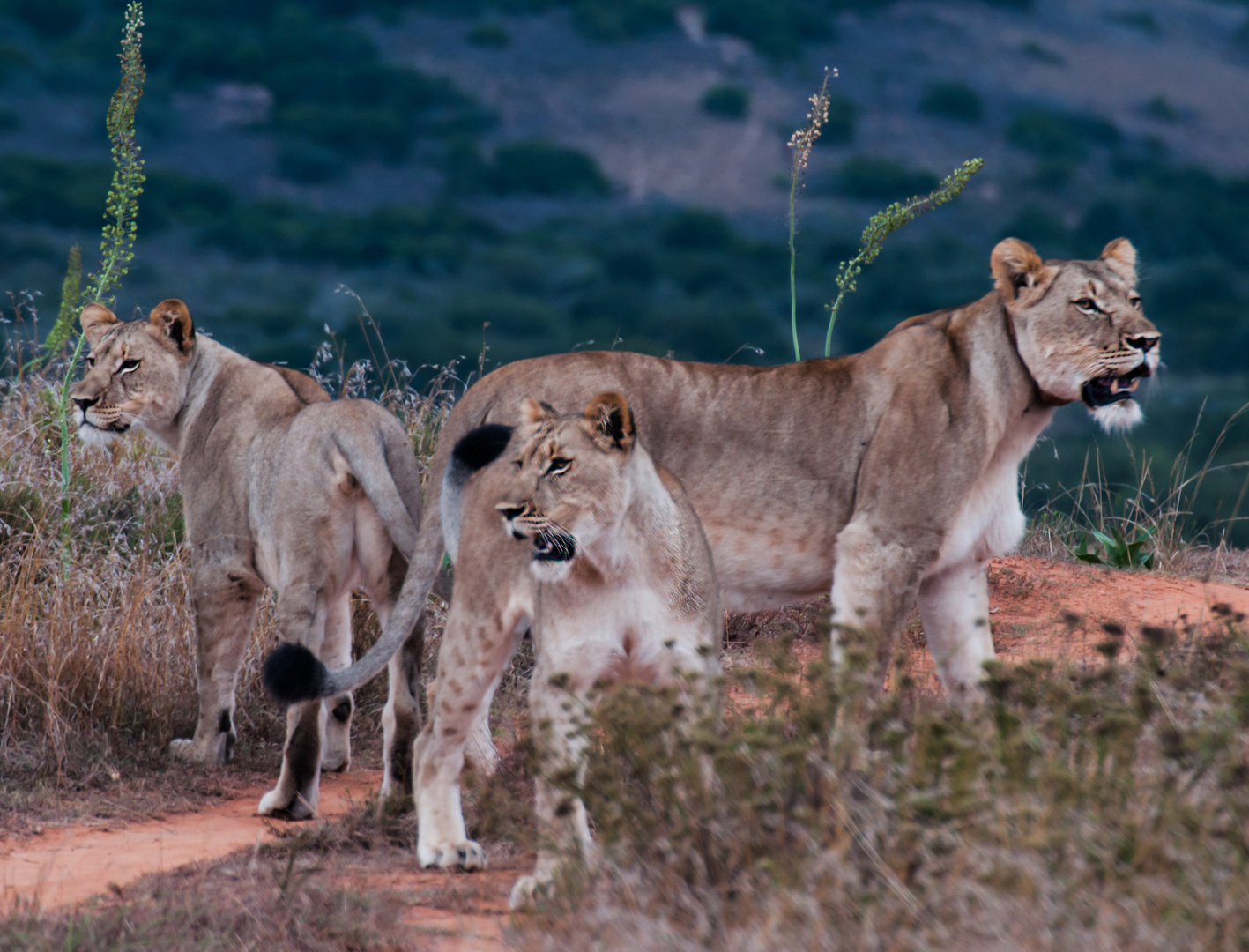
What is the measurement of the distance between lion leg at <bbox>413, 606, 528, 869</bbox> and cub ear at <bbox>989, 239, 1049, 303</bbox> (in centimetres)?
248

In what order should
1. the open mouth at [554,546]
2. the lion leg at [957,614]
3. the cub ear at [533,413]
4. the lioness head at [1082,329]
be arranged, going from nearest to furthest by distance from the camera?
the open mouth at [554,546]
the cub ear at [533,413]
the lioness head at [1082,329]
the lion leg at [957,614]

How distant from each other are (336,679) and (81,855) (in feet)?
3.85

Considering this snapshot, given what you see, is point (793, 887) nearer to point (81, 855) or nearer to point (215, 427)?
point (81, 855)

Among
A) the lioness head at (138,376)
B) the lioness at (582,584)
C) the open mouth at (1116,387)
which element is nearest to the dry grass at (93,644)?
the lioness head at (138,376)

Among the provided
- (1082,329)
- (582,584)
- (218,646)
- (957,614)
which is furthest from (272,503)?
(1082,329)

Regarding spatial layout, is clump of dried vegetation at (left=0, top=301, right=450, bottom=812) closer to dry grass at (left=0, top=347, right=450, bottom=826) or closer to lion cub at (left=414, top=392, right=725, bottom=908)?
dry grass at (left=0, top=347, right=450, bottom=826)

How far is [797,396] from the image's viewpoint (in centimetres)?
564

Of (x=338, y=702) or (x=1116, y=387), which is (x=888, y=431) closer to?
(x=1116, y=387)

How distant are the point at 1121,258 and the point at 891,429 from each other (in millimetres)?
1198

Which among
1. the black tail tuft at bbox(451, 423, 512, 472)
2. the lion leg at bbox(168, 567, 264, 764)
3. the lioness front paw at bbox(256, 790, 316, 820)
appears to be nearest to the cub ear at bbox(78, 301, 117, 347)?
the lion leg at bbox(168, 567, 264, 764)

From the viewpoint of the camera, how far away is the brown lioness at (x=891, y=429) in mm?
5258

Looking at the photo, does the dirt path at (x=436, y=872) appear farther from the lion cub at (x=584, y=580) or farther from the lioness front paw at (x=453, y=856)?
the lion cub at (x=584, y=580)

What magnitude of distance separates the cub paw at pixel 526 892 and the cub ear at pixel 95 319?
12.7 ft

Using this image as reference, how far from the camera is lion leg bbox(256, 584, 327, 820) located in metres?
5.16
